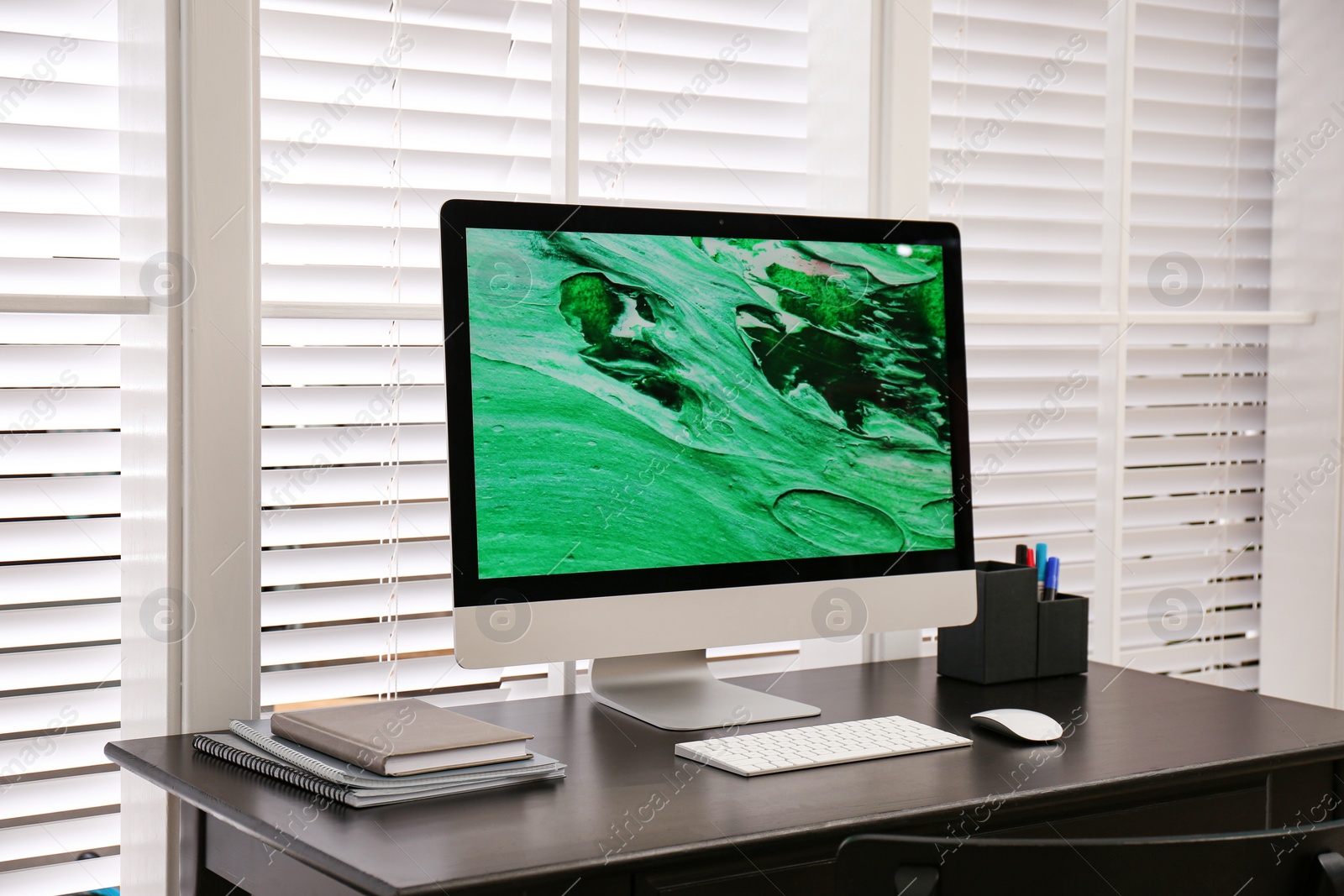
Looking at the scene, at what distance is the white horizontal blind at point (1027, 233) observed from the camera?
7.07 feet

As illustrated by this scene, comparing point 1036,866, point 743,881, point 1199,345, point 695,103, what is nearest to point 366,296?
point 695,103

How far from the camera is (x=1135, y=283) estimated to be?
7.64 feet

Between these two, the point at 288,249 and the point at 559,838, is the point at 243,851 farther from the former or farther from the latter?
the point at 288,249

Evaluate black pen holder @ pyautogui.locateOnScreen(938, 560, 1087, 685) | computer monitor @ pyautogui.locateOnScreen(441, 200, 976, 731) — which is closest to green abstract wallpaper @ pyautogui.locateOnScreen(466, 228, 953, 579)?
computer monitor @ pyautogui.locateOnScreen(441, 200, 976, 731)

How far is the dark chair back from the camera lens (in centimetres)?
83

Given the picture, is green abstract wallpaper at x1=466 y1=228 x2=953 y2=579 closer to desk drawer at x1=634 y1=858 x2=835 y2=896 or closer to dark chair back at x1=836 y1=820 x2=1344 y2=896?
desk drawer at x1=634 y1=858 x2=835 y2=896

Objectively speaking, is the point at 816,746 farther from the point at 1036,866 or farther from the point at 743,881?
the point at 1036,866

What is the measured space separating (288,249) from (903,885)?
1171 mm

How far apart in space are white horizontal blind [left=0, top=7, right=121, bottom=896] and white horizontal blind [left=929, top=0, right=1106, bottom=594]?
1.31 meters

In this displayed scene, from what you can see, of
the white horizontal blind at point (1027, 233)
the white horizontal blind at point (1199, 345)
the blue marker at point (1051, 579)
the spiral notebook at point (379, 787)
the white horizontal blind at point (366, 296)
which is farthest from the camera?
the white horizontal blind at point (1199, 345)

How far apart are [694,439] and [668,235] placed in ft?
0.81

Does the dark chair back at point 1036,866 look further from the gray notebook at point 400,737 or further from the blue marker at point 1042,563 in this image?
the blue marker at point 1042,563

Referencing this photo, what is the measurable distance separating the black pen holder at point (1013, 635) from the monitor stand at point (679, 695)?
0.29 metres

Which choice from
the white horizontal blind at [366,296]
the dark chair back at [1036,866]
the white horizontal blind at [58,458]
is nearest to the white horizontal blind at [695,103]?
the white horizontal blind at [366,296]
